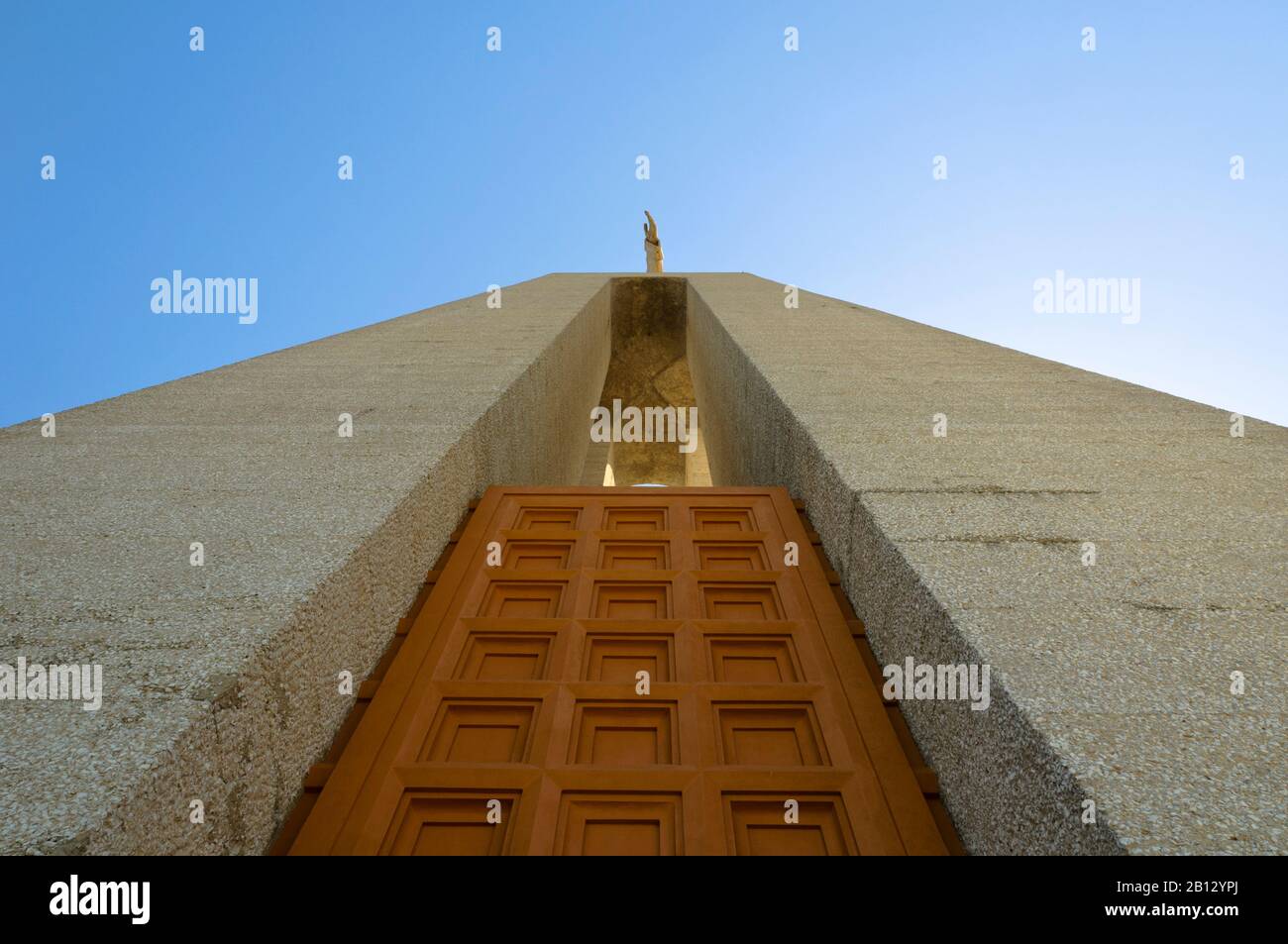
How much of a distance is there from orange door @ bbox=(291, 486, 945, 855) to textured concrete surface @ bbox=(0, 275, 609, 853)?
185mm

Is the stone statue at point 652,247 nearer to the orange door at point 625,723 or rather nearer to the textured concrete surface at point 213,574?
the textured concrete surface at point 213,574

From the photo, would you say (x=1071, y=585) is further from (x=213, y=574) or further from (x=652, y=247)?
(x=652, y=247)

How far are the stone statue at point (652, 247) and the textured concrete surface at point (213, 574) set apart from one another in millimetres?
8951

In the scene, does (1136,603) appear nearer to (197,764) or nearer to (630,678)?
(630,678)

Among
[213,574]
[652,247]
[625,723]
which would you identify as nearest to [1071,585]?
[625,723]

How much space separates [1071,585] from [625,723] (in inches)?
42.9

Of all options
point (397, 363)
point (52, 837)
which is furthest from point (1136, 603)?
point (397, 363)

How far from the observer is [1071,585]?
5.44 feet

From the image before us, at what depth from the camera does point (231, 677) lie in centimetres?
134

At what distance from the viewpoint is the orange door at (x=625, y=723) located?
57.2 inches

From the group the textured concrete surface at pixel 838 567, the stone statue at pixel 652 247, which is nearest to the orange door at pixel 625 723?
the textured concrete surface at pixel 838 567

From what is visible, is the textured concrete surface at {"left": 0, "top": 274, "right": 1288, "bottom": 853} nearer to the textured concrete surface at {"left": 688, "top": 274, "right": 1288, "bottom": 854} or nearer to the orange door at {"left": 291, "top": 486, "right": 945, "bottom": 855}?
the textured concrete surface at {"left": 688, "top": 274, "right": 1288, "bottom": 854}

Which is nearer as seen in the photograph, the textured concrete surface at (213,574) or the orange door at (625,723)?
the textured concrete surface at (213,574)

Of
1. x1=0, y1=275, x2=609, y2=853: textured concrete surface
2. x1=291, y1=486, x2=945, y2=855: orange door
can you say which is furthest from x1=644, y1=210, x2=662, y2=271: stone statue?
x1=291, y1=486, x2=945, y2=855: orange door
